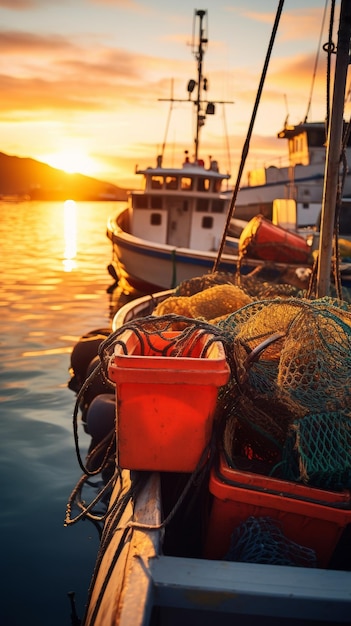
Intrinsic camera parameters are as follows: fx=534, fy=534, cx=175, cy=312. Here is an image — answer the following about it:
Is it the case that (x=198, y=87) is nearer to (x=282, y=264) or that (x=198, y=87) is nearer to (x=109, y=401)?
(x=282, y=264)

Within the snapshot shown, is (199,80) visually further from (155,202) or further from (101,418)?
(101,418)

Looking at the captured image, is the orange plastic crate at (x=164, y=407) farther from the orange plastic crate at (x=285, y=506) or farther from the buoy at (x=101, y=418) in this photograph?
the buoy at (x=101, y=418)

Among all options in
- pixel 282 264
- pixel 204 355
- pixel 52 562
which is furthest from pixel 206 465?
pixel 282 264

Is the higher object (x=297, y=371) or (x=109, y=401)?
(x=297, y=371)

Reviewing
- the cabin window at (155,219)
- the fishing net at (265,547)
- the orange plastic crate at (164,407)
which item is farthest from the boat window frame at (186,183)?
the fishing net at (265,547)

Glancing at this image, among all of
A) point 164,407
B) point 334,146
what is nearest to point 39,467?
point 164,407

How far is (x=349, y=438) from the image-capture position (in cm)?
323

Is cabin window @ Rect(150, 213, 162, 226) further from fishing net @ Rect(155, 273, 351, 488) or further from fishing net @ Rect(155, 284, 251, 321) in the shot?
fishing net @ Rect(155, 273, 351, 488)

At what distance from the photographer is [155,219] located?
17469 millimetres

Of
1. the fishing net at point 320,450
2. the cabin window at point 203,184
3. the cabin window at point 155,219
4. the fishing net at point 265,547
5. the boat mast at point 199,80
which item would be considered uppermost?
the boat mast at point 199,80

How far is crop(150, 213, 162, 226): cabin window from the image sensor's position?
685 inches

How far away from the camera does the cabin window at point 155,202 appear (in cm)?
1717

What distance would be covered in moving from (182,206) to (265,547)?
1519cm

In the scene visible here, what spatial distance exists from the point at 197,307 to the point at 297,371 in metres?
2.36
